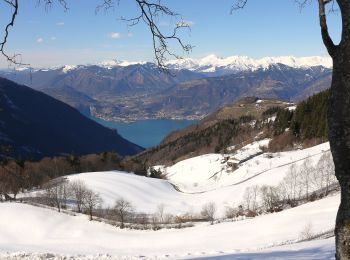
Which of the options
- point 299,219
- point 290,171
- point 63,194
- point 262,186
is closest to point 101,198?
point 63,194

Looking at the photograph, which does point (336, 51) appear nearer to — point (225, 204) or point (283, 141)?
point (225, 204)

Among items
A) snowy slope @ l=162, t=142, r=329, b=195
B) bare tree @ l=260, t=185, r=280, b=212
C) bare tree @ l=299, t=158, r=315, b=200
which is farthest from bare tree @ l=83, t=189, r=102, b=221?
bare tree @ l=299, t=158, r=315, b=200

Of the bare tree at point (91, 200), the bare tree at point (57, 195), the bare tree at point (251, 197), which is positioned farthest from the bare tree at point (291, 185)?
the bare tree at point (57, 195)

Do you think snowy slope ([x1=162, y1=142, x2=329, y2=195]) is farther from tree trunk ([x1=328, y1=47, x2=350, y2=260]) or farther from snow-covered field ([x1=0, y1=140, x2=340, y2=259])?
tree trunk ([x1=328, y1=47, x2=350, y2=260])

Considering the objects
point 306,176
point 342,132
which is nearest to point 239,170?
point 306,176

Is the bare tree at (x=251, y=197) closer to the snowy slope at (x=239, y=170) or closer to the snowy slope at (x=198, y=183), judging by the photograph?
the snowy slope at (x=198, y=183)

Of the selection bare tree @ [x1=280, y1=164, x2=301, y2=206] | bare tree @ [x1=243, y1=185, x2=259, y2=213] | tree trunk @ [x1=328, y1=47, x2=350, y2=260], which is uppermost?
tree trunk @ [x1=328, y1=47, x2=350, y2=260]

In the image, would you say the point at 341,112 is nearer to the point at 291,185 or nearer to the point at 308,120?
the point at 291,185
